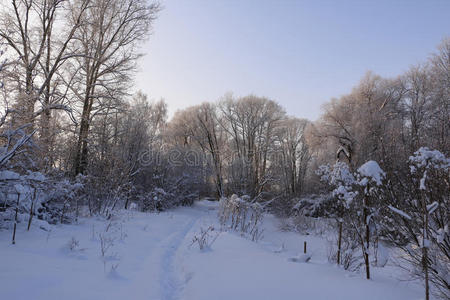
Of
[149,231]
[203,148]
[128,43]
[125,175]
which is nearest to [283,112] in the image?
[203,148]

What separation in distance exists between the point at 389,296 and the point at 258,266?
2098mm

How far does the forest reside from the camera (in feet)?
12.8

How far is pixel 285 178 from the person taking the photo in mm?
25766

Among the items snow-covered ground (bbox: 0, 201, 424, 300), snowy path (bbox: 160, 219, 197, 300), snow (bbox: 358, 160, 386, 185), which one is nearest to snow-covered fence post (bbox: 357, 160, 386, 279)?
snow (bbox: 358, 160, 386, 185)

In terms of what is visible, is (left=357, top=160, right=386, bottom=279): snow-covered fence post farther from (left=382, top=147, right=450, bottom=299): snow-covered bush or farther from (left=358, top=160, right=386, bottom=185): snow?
(left=382, top=147, right=450, bottom=299): snow-covered bush

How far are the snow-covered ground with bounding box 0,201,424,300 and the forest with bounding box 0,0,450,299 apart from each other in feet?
1.55

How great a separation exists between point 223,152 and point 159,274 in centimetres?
1534

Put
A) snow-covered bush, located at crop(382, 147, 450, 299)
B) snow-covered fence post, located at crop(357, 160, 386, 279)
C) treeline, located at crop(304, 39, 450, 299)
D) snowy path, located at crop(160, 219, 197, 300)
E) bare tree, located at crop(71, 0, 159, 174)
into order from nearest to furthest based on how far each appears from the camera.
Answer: snow-covered bush, located at crop(382, 147, 450, 299) < treeline, located at crop(304, 39, 450, 299) < snowy path, located at crop(160, 219, 197, 300) < snow-covered fence post, located at crop(357, 160, 386, 279) < bare tree, located at crop(71, 0, 159, 174)

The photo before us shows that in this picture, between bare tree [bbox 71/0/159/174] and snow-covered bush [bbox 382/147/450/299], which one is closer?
snow-covered bush [bbox 382/147/450/299]

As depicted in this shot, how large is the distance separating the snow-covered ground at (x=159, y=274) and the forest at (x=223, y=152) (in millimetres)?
471

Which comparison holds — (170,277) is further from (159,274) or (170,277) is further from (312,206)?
(312,206)

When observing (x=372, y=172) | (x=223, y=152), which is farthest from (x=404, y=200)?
(x=223, y=152)

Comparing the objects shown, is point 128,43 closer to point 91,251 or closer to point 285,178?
point 91,251

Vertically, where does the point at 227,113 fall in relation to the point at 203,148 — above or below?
above
